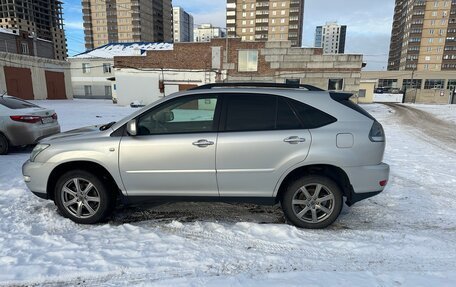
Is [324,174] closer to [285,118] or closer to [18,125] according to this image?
[285,118]

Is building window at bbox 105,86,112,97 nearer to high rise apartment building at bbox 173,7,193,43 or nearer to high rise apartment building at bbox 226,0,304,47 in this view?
high rise apartment building at bbox 173,7,193,43

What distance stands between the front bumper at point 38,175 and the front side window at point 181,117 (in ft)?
4.31

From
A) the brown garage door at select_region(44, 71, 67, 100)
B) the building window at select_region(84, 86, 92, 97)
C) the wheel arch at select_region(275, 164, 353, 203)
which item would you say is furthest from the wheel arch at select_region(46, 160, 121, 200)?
the building window at select_region(84, 86, 92, 97)

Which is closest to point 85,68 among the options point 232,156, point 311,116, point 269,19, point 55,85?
point 55,85

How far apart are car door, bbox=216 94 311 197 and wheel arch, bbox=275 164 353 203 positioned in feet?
0.53

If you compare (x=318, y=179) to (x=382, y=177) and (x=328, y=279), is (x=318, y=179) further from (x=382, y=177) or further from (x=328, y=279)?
(x=328, y=279)

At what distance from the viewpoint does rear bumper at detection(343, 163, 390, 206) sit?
3420 millimetres

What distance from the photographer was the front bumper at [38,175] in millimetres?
3627


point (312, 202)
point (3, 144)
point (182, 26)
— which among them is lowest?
point (3, 144)

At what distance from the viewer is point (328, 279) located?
2.64 meters

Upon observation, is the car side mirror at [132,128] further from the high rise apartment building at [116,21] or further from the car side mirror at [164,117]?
the high rise apartment building at [116,21]

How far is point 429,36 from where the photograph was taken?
8825cm

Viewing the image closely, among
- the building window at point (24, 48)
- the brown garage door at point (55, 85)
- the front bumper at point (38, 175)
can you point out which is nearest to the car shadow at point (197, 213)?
the front bumper at point (38, 175)

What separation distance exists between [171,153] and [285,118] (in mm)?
1438
